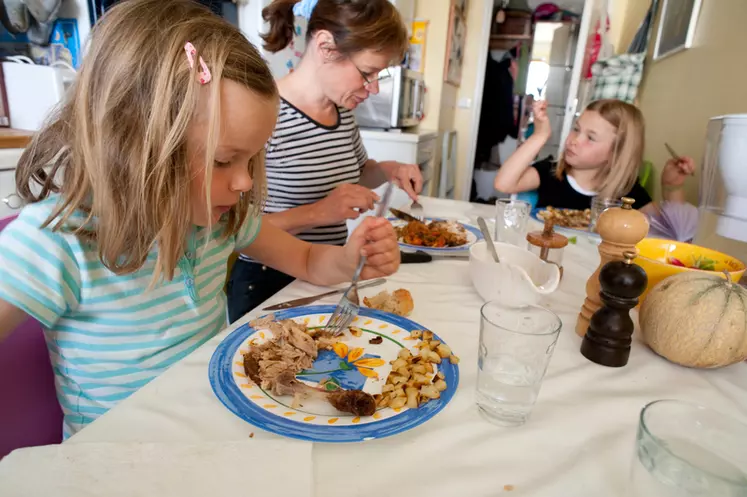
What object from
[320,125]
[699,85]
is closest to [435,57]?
[699,85]

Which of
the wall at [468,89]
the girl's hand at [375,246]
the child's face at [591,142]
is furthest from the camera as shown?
the wall at [468,89]

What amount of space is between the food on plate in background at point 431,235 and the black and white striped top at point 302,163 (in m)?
0.28

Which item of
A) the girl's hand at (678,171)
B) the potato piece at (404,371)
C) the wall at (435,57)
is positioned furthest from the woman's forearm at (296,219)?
the wall at (435,57)

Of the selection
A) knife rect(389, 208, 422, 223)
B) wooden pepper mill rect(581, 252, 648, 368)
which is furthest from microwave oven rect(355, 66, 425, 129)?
wooden pepper mill rect(581, 252, 648, 368)

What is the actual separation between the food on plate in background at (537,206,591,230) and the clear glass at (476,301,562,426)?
0.89m

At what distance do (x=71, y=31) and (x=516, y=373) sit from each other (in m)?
2.10

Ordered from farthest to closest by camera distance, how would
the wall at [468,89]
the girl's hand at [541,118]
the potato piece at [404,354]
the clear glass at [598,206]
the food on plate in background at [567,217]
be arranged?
1. the wall at [468,89]
2. the girl's hand at [541,118]
3. the food on plate in background at [567,217]
4. the clear glass at [598,206]
5. the potato piece at [404,354]

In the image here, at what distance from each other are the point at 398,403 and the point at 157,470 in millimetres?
239

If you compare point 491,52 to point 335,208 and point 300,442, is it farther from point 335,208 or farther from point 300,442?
point 300,442

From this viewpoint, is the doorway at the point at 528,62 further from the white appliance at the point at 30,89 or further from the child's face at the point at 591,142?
the white appliance at the point at 30,89

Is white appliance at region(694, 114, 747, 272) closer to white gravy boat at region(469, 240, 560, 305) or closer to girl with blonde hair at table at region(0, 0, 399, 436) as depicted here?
white gravy boat at region(469, 240, 560, 305)

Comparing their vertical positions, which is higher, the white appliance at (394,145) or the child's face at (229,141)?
the child's face at (229,141)

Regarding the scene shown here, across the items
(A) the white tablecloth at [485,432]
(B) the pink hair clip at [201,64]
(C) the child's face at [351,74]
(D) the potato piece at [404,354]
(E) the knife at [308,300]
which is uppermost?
(C) the child's face at [351,74]

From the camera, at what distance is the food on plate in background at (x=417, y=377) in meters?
0.50
